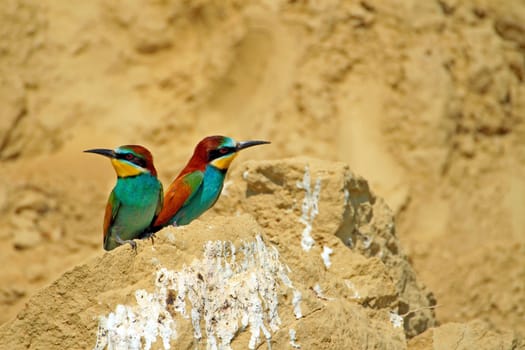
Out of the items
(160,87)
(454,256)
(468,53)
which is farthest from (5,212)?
(468,53)

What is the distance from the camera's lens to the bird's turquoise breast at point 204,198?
407 cm

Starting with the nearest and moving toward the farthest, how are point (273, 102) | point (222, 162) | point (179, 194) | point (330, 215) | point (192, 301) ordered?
1. point (192, 301)
2. point (330, 215)
3. point (179, 194)
4. point (222, 162)
5. point (273, 102)

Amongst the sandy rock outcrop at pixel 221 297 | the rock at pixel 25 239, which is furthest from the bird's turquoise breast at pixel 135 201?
the rock at pixel 25 239

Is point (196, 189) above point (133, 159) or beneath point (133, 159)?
beneath

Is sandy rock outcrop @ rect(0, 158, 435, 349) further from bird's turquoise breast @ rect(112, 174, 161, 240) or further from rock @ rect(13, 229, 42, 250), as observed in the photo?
rock @ rect(13, 229, 42, 250)

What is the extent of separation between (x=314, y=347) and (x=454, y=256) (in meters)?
2.86

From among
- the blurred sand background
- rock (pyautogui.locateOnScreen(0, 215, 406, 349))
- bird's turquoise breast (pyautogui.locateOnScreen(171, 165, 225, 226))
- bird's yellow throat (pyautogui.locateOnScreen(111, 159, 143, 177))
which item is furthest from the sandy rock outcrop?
the blurred sand background

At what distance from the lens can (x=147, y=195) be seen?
393cm

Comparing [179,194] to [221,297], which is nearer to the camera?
[221,297]

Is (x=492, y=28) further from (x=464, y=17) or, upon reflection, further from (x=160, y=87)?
(x=160, y=87)

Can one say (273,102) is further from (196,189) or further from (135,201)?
(135,201)

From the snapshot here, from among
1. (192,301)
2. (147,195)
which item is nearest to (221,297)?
(192,301)

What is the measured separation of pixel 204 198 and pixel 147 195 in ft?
0.86

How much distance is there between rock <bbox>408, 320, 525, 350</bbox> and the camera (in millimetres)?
3172
